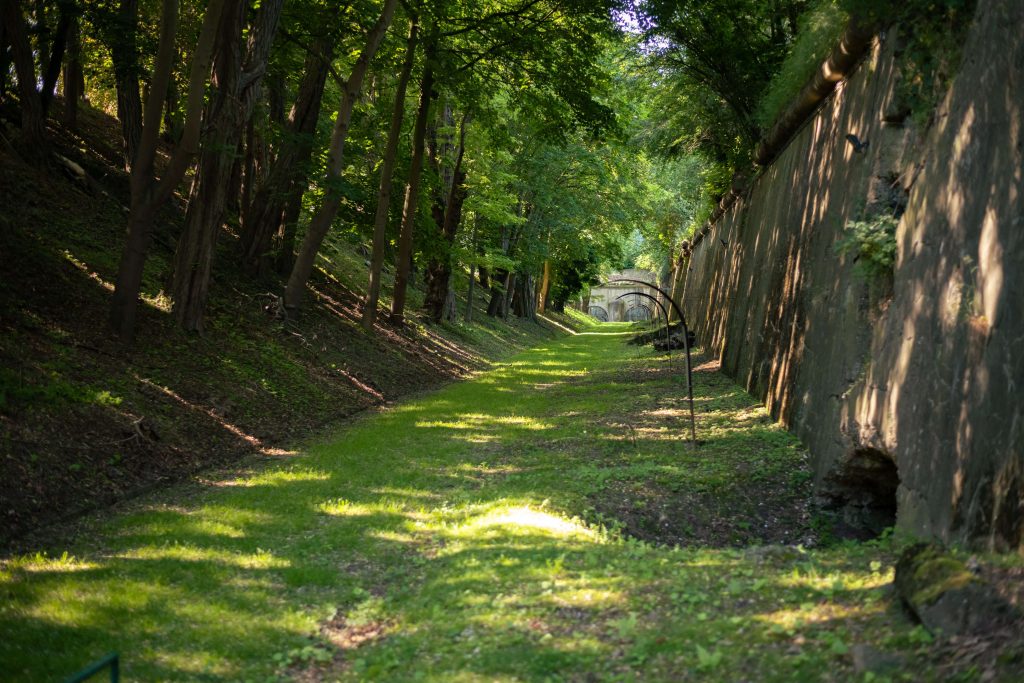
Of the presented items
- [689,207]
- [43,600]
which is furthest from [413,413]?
[689,207]

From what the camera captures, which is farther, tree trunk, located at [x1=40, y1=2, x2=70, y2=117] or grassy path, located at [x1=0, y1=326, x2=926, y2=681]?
tree trunk, located at [x1=40, y1=2, x2=70, y2=117]

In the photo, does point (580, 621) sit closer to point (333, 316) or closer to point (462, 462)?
point (462, 462)

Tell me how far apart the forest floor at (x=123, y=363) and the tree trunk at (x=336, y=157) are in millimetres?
745

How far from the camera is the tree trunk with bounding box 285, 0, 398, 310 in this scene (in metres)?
15.2

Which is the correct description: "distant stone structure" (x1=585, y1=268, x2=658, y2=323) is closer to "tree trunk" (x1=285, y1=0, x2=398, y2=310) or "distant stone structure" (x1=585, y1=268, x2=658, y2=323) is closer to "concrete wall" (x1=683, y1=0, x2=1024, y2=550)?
"tree trunk" (x1=285, y1=0, x2=398, y2=310)

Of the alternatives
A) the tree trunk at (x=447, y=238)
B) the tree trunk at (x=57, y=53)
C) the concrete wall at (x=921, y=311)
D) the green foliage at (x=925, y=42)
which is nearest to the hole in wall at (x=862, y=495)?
the concrete wall at (x=921, y=311)

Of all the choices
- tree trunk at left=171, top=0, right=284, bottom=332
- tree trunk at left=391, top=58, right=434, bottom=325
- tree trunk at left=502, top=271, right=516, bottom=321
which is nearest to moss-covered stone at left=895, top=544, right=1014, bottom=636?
tree trunk at left=171, top=0, right=284, bottom=332

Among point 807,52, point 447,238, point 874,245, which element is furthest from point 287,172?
point 874,245

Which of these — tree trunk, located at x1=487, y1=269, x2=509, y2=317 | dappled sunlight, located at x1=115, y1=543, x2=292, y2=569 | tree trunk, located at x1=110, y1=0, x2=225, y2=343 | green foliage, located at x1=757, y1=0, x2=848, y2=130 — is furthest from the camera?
tree trunk, located at x1=487, y1=269, x2=509, y2=317

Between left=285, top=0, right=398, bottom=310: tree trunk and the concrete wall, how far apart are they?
26.6 feet

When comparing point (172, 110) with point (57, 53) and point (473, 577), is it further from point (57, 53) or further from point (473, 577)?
point (473, 577)

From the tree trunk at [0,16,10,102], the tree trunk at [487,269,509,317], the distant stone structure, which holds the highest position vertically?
the tree trunk at [0,16,10,102]

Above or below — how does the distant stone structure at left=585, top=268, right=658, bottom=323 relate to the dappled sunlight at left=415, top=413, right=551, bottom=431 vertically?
above

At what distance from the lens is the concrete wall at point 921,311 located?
480 cm
